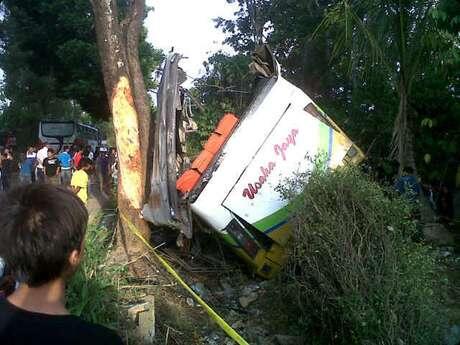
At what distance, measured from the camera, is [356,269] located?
4312 mm

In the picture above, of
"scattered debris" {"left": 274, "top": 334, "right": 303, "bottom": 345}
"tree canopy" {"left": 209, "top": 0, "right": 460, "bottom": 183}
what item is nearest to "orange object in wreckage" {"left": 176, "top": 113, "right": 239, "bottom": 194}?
"scattered debris" {"left": 274, "top": 334, "right": 303, "bottom": 345}

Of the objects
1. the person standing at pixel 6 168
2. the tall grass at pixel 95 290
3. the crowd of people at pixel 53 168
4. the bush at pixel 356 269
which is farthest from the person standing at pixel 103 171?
the bush at pixel 356 269

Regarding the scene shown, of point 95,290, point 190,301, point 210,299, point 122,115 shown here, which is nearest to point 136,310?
point 95,290

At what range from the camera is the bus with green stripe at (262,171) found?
593cm

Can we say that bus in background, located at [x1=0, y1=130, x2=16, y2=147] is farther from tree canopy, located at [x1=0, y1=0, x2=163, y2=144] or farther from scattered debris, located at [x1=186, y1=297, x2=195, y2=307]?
scattered debris, located at [x1=186, y1=297, x2=195, y2=307]

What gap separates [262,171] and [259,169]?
40 mm

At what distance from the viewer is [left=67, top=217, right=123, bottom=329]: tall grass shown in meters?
4.31

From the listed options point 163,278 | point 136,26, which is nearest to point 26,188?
point 163,278

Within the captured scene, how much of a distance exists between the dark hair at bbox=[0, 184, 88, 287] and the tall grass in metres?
2.55

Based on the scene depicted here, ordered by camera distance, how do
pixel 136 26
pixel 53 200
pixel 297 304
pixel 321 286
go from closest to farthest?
pixel 53 200
pixel 321 286
pixel 297 304
pixel 136 26

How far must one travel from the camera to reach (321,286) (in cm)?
449

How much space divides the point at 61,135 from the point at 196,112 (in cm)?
1624

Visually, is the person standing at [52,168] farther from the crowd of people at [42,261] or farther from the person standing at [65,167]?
the crowd of people at [42,261]

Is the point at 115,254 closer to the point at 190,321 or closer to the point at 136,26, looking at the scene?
the point at 190,321
